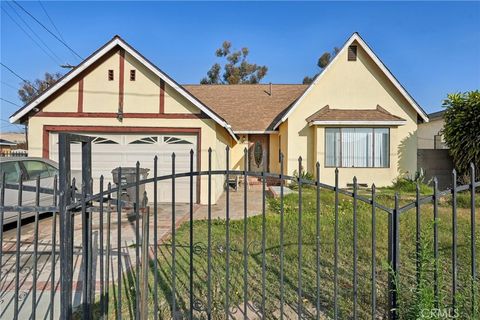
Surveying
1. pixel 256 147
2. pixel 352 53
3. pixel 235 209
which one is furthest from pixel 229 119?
pixel 235 209

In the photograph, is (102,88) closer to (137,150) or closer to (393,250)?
(137,150)

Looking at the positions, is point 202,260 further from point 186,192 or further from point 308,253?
point 186,192

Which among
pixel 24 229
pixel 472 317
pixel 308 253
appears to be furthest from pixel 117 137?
pixel 472 317

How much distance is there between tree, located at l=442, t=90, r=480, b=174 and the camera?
1204 cm

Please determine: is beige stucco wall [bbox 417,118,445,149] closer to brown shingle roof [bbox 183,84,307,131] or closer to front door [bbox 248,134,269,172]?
brown shingle roof [bbox 183,84,307,131]

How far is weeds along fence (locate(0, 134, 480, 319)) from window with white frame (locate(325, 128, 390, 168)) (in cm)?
597

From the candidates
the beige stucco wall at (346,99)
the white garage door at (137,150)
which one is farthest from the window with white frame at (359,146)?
the white garage door at (137,150)

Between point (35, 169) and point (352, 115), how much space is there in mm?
Answer: 11877

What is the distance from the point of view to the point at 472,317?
2.59 m

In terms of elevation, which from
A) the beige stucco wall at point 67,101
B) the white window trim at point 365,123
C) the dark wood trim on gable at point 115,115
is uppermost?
the beige stucco wall at point 67,101

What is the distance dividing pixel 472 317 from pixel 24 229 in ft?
27.0

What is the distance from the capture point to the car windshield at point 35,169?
7.42 metres

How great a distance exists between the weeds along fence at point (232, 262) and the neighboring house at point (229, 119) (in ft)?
4.75

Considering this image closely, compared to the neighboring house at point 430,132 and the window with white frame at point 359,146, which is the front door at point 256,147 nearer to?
the window with white frame at point 359,146
